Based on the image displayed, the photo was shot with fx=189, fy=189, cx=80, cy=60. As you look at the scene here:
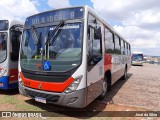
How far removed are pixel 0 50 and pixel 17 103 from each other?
7.69 feet

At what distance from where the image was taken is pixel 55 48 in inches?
211

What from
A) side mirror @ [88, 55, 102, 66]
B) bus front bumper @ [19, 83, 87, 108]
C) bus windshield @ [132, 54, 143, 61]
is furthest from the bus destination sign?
bus windshield @ [132, 54, 143, 61]

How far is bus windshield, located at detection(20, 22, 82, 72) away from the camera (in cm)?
510

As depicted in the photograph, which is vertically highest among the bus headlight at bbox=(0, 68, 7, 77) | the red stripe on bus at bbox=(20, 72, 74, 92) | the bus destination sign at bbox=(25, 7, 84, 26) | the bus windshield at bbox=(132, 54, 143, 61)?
the bus destination sign at bbox=(25, 7, 84, 26)

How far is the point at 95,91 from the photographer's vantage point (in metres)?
5.89

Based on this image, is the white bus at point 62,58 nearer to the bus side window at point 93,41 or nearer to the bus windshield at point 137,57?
the bus side window at point 93,41

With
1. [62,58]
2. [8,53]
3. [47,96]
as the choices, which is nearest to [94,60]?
[62,58]

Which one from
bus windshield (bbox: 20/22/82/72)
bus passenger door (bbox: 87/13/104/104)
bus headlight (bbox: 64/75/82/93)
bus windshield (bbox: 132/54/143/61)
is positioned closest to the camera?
bus headlight (bbox: 64/75/82/93)

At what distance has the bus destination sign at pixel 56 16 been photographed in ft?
17.7

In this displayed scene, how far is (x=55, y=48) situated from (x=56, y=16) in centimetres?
102

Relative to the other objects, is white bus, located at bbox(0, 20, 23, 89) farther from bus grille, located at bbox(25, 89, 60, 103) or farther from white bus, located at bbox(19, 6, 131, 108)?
bus grille, located at bbox(25, 89, 60, 103)

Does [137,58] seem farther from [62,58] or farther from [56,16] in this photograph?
[62,58]

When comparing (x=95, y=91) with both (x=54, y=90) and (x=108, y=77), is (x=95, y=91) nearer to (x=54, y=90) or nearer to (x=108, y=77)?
(x=54, y=90)

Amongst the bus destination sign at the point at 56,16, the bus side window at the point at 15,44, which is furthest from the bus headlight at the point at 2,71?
the bus destination sign at the point at 56,16
